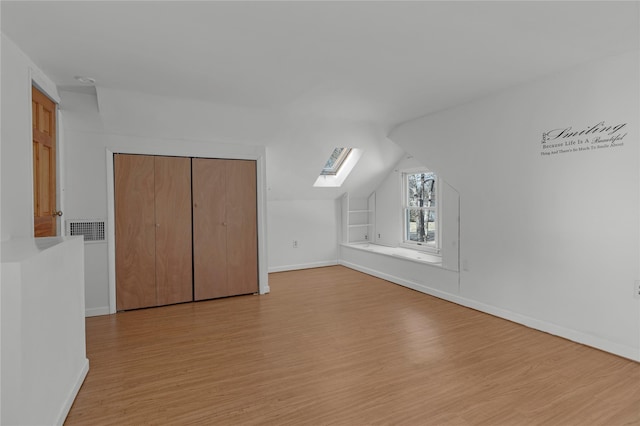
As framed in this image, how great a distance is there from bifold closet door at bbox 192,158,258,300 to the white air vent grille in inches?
41.1

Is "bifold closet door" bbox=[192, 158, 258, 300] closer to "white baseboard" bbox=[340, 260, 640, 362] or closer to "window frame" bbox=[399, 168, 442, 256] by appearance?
"white baseboard" bbox=[340, 260, 640, 362]

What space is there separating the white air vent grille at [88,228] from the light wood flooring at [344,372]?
0.93m

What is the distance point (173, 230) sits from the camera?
4.41 metres

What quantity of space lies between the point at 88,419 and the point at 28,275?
41.9 inches

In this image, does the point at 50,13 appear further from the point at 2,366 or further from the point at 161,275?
the point at 161,275

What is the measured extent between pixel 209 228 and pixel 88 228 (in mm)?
1350

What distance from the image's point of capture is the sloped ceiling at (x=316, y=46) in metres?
2.11

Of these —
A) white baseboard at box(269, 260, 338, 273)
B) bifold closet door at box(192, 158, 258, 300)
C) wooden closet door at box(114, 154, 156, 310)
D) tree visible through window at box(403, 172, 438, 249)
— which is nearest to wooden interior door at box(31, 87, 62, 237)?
wooden closet door at box(114, 154, 156, 310)

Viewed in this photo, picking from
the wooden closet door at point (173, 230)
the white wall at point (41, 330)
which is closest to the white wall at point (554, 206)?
the wooden closet door at point (173, 230)

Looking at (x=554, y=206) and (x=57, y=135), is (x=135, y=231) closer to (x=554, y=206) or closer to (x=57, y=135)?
(x=57, y=135)

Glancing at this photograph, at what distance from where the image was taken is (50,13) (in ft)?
6.92

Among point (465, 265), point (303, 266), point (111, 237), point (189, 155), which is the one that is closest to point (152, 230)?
point (111, 237)

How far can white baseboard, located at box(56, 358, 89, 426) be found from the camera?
2.02m

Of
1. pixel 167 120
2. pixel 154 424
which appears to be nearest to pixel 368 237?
pixel 167 120
